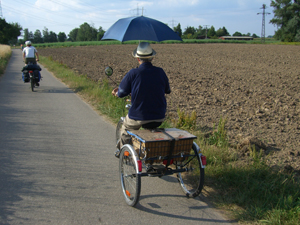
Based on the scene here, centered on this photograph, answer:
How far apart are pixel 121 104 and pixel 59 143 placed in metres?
3.09

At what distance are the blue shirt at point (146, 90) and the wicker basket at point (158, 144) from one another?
29 cm

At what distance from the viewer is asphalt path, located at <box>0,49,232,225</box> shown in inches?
132

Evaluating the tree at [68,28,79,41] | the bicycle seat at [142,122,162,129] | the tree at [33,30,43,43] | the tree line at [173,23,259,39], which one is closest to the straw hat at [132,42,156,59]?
the bicycle seat at [142,122,162,129]

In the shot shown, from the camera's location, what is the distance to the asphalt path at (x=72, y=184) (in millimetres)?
3354

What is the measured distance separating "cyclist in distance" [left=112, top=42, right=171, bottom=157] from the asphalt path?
3.54 feet

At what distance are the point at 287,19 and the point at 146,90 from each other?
9159 cm

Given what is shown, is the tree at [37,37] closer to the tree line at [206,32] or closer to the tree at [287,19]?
the tree line at [206,32]

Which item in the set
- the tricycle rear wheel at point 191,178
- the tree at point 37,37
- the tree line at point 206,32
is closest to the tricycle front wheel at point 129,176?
the tricycle rear wheel at point 191,178

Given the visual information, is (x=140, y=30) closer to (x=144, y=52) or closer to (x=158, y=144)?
(x=144, y=52)

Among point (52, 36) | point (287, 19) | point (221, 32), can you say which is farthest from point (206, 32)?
point (52, 36)

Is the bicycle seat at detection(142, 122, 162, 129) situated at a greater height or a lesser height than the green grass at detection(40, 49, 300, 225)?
greater

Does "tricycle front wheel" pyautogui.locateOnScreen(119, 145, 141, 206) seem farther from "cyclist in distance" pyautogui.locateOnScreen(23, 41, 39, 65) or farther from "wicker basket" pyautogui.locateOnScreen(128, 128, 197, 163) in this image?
"cyclist in distance" pyautogui.locateOnScreen(23, 41, 39, 65)

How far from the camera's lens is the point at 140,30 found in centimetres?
523

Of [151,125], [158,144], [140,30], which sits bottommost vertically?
[158,144]
